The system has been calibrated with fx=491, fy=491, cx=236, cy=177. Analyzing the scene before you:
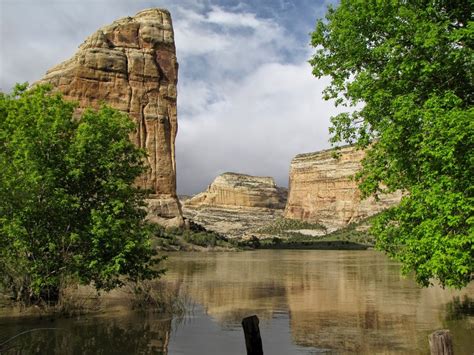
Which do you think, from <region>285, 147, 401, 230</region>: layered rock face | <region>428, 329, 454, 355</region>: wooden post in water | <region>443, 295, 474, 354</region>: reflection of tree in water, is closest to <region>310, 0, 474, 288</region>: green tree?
<region>443, 295, 474, 354</region>: reflection of tree in water

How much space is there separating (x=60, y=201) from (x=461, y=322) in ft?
43.2

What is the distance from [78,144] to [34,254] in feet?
12.2

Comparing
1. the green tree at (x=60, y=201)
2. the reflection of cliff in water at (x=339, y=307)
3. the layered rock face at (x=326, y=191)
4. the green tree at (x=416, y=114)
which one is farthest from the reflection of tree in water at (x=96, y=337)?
the layered rock face at (x=326, y=191)

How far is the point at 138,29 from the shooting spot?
324 feet

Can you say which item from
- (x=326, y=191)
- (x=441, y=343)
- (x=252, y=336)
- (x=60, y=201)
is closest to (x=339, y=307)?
(x=60, y=201)

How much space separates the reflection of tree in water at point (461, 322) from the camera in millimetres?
12398

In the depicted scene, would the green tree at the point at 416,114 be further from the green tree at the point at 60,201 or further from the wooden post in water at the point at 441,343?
the green tree at the point at 60,201

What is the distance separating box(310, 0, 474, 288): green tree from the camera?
1024cm

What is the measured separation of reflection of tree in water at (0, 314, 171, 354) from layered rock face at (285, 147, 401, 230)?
134276mm

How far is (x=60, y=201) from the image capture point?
1502 centimetres

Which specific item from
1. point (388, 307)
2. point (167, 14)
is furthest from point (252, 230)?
point (388, 307)

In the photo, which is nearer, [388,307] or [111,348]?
[111,348]

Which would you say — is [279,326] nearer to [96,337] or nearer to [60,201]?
[96,337]

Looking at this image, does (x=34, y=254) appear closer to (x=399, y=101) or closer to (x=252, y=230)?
(x=399, y=101)
